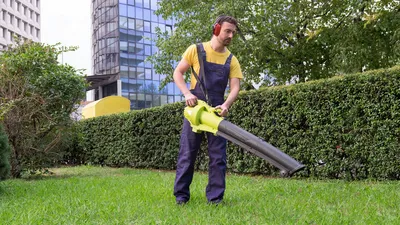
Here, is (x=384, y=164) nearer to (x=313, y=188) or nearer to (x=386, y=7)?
(x=313, y=188)

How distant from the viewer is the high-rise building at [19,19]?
201ft

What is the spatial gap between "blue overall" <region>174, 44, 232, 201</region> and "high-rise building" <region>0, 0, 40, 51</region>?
197 ft

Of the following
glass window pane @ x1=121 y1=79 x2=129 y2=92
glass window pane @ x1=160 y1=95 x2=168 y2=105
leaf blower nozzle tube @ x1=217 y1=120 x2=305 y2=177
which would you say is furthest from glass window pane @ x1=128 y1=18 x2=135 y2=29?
leaf blower nozzle tube @ x1=217 y1=120 x2=305 y2=177

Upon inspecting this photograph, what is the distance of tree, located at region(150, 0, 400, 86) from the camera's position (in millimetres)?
11469

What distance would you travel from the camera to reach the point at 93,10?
48.9m

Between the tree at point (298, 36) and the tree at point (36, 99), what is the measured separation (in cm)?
562

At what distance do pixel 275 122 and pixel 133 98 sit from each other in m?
39.0

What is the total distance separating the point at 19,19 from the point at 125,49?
30.5 meters

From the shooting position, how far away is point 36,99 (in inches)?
359

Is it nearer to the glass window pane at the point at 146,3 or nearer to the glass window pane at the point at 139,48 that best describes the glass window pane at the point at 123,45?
the glass window pane at the point at 139,48

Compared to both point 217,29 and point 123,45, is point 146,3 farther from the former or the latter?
point 217,29

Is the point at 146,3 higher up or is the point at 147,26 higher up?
the point at 146,3

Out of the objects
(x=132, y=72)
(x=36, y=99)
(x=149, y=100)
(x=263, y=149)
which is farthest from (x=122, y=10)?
(x=263, y=149)

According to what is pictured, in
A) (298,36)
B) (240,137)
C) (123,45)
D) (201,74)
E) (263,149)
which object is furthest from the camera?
(123,45)
